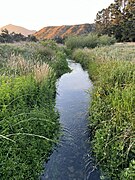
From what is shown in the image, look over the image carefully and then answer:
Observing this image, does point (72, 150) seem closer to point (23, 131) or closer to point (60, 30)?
point (23, 131)

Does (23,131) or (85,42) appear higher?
(85,42)

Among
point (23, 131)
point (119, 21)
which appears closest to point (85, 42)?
point (119, 21)

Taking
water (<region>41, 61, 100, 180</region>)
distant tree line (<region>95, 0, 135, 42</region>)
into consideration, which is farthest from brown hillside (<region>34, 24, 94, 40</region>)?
water (<region>41, 61, 100, 180</region>)

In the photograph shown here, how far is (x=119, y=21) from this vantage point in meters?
43.6

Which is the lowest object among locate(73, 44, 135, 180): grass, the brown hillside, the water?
the water

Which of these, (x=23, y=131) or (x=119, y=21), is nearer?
(x=23, y=131)

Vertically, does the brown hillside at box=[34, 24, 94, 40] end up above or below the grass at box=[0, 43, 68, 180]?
above

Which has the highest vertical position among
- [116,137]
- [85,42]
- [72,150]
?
[85,42]

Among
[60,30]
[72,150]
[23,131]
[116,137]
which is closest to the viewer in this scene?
[116,137]

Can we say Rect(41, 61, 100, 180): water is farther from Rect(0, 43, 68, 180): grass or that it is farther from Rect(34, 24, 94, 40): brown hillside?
Rect(34, 24, 94, 40): brown hillside

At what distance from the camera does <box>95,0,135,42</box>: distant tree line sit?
40188mm

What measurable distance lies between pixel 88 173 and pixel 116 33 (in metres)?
39.8

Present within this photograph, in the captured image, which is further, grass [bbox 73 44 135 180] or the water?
the water

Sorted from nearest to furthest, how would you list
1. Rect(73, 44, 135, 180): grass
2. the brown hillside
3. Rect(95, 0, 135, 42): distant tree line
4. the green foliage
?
1. Rect(73, 44, 135, 180): grass
2. the green foliage
3. Rect(95, 0, 135, 42): distant tree line
4. the brown hillside
